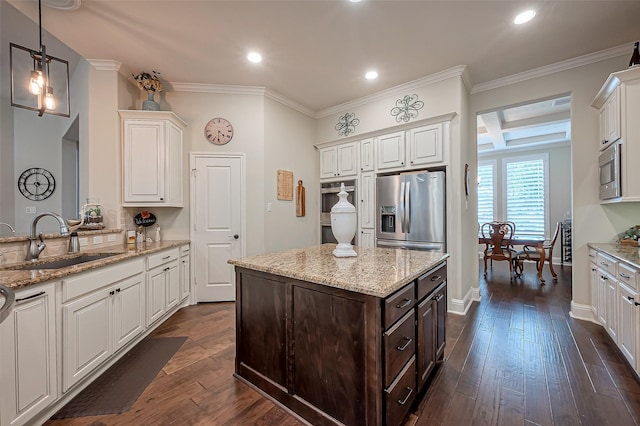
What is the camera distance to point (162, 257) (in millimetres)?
2871

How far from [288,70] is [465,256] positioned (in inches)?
129

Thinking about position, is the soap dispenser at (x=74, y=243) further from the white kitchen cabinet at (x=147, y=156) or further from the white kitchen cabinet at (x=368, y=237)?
the white kitchen cabinet at (x=368, y=237)

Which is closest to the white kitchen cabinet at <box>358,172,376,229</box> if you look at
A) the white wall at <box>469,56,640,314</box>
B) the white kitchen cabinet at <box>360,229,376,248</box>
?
the white kitchen cabinet at <box>360,229,376,248</box>

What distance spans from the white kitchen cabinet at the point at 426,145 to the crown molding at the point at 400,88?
59 cm

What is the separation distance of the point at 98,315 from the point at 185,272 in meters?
1.46

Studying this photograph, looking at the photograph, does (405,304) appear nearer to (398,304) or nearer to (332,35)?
(398,304)

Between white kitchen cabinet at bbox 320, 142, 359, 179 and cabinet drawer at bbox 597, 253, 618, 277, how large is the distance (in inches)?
112

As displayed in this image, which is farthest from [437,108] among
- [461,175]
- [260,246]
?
Result: [260,246]

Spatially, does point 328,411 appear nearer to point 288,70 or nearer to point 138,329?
point 138,329

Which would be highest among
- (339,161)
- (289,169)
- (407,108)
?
(407,108)

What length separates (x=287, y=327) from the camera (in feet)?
5.29

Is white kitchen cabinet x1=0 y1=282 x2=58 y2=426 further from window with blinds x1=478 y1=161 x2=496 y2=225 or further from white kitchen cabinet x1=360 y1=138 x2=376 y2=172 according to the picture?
window with blinds x1=478 y1=161 x2=496 y2=225

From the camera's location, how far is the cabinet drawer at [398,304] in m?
1.30

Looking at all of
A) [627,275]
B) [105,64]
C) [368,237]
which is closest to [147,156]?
[105,64]
